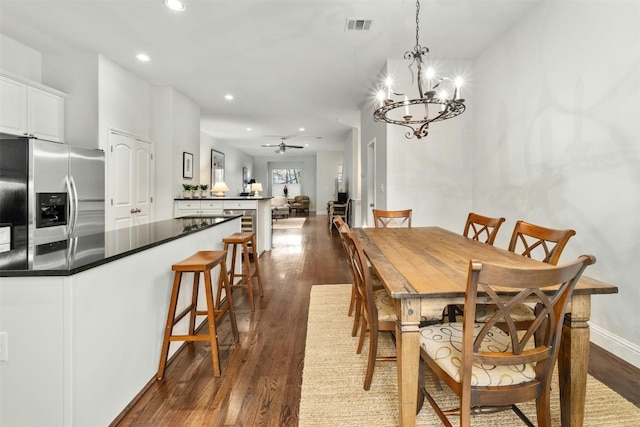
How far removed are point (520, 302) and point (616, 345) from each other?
1847 millimetres

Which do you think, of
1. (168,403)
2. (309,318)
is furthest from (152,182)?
(168,403)

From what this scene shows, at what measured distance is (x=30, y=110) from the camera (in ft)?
11.1

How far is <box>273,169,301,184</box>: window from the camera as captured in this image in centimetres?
1561

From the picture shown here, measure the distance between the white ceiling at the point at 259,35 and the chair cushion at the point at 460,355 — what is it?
2.82 meters

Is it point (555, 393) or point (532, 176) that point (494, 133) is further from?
point (555, 393)

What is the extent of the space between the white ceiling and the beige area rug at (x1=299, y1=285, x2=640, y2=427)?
2.97 meters

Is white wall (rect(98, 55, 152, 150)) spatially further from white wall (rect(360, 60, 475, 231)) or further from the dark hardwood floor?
white wall (rect(360, 60, 475, 231))

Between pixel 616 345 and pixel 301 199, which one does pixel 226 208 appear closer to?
pixel 616 345

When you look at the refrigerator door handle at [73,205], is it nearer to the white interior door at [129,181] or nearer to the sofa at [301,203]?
the white interior door at [129,181]

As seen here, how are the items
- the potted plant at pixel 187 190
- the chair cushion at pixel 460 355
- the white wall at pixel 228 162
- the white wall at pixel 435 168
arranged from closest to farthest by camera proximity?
the chair cushion at pixel 460 355
the white wall at pixel 435 168
the potted plant at pixel 187 190
the white wall at pixel 228 162

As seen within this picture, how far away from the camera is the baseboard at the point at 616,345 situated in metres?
2.01

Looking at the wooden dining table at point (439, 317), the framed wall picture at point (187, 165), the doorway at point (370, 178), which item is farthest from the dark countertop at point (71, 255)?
the doorway at point (370, 178)

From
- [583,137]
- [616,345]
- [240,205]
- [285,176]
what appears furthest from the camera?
[285,176]

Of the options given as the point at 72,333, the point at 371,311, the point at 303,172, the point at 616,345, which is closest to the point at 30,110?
the point at 72,333
